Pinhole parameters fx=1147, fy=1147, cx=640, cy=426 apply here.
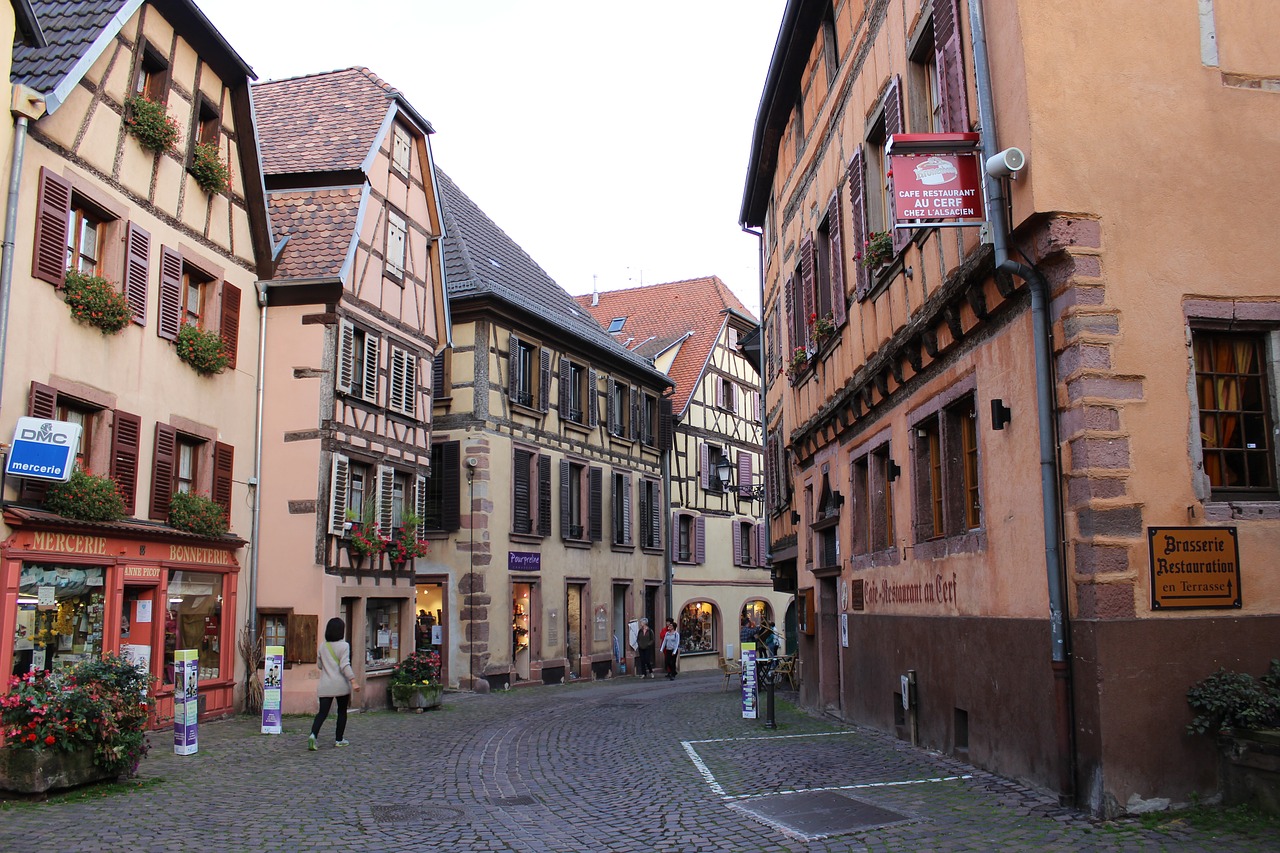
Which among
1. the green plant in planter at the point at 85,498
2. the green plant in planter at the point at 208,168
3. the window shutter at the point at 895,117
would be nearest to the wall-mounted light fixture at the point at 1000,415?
the window shutter at the point at 895,117

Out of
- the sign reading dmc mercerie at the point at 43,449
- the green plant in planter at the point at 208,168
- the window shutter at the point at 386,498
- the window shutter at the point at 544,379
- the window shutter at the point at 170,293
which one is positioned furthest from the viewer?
the window shutter at the point at 544,379

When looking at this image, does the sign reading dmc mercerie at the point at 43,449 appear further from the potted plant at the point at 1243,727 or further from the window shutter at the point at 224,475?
the potted plant at the point at 1243,727

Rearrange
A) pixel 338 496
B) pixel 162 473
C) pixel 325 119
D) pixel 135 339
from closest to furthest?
pixel 135 339 → pixel 162 473 → pixel 338 496 → pixel 325 119

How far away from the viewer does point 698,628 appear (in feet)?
119

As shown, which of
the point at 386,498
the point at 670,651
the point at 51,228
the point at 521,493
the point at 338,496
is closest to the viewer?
the point at 51,228

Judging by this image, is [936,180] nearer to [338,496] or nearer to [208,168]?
[208,168]

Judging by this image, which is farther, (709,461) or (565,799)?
(709,461)

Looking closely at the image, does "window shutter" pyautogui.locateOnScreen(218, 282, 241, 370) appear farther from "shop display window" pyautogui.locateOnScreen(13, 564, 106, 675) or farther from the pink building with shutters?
"shop display window" pyautogui.locateOnScreen(13, 564, 106, 675)

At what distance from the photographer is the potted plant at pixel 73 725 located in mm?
9031

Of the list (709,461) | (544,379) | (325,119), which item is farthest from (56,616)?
(709,461)

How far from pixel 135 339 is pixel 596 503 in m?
17.0

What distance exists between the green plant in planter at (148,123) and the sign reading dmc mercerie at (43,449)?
14.0 feet

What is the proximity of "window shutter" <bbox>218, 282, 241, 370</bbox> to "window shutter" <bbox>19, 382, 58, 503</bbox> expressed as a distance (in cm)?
439

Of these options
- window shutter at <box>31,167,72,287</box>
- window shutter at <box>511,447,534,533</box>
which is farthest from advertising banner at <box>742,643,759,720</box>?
window shutter at <box>511,447,534,533</box>
